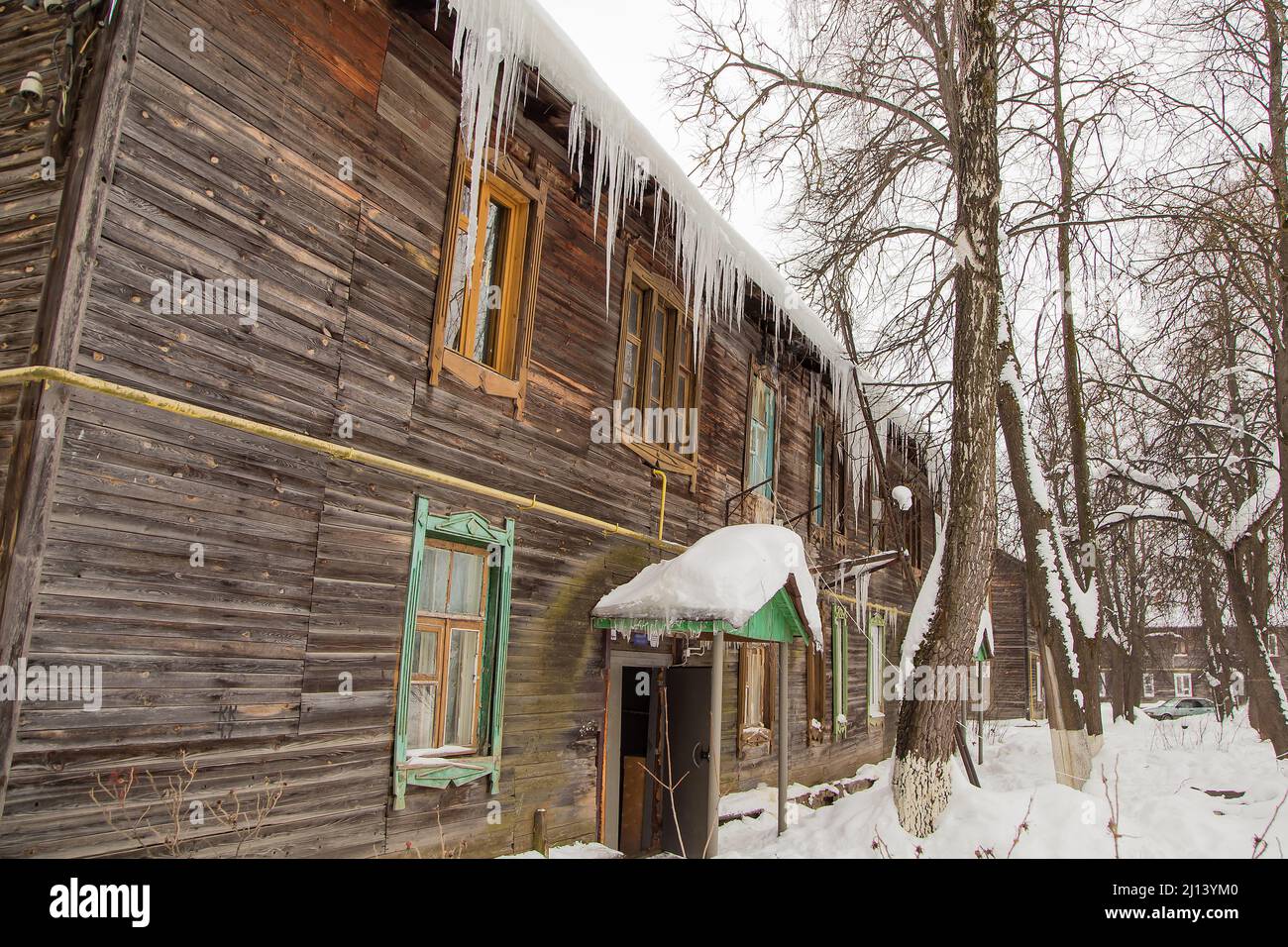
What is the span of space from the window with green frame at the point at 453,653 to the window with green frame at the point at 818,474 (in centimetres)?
858

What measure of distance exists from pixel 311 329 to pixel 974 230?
217 inches

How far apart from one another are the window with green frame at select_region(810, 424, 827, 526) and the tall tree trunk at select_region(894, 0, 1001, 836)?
7.26 metres

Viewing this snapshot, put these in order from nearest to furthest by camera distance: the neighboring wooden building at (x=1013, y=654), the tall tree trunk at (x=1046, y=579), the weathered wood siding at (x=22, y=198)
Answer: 1. the weathered wood siding at (x=22, y=198)
2. the tall tree trunk at (x=1046, y=579)
3. the neighboring wooden building at (x=1013, y=654)

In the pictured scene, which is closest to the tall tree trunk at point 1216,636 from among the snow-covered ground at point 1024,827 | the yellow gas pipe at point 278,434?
the snow-covered ground at point 1024,827

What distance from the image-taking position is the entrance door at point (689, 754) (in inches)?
316

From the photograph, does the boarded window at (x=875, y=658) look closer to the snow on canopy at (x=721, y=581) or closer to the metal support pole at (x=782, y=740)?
the metal support pole at (x=782, y=740)

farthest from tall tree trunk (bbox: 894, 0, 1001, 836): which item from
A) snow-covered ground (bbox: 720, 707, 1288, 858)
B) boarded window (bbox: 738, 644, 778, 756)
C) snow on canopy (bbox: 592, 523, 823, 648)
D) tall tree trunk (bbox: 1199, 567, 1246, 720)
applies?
tall tree trunk (bbox: 1199, 567, 1246, 720)

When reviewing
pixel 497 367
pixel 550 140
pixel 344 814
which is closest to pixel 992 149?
pixel 550 140

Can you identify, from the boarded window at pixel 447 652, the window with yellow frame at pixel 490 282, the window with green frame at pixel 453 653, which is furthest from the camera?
the window with yellow frame at pixel 490 282

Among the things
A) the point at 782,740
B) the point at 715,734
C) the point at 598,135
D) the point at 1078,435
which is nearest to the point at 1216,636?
the point at 1078,435

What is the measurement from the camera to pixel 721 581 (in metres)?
7.00

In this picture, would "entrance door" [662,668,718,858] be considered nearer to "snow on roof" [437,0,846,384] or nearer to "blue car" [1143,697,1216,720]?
"snow on roof" [437,0,846,384]

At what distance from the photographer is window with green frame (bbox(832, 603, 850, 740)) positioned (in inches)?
581

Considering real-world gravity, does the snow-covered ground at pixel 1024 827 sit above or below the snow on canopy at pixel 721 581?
below
